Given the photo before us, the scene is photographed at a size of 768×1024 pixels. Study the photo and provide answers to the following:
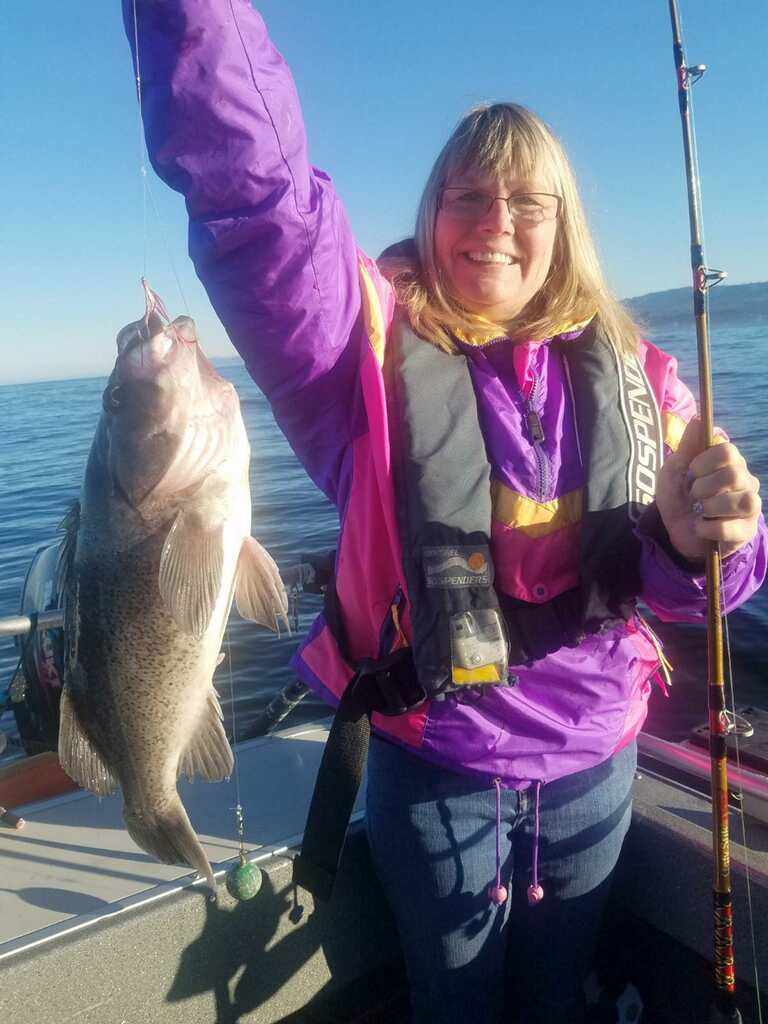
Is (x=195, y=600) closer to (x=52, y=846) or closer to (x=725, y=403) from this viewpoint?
(x=52, y=846)

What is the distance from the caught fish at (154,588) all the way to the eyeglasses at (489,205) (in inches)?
33.5

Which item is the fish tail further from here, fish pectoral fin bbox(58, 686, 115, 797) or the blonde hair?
the blonde hair

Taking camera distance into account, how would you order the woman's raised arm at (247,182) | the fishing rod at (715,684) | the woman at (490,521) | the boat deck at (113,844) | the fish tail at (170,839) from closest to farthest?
the woman's raised arm at (247,182) < the woman at (490,521) < the fishing rod at (715,684) < the fish tail at (170,839) < the boat deck at (113,844)

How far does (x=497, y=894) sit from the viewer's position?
2.15m

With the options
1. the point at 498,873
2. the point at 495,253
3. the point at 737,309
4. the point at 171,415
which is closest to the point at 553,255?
the point at 495,253

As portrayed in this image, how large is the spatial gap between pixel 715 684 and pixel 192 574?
153 centimetres

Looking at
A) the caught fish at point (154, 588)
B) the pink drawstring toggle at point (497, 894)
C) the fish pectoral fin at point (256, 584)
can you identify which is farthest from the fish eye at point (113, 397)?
the pink drawstring toggle at point (497, 894)

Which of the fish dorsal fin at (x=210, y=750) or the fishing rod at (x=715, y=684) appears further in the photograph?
the fish dorsal fin at (x=210, y=750)

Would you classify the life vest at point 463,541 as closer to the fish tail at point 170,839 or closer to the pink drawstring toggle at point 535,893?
the fish tail at point 170,839

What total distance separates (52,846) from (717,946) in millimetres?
2206

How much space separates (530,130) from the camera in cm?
215

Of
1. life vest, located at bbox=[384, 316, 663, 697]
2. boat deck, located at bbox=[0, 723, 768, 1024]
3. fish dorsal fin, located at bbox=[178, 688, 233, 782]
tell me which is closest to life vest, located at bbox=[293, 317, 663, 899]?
life vest, located at bbox=[384, 316, 663, 697]

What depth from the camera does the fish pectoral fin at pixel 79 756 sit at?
2.29 meters

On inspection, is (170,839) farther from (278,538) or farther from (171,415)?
(278,538)
